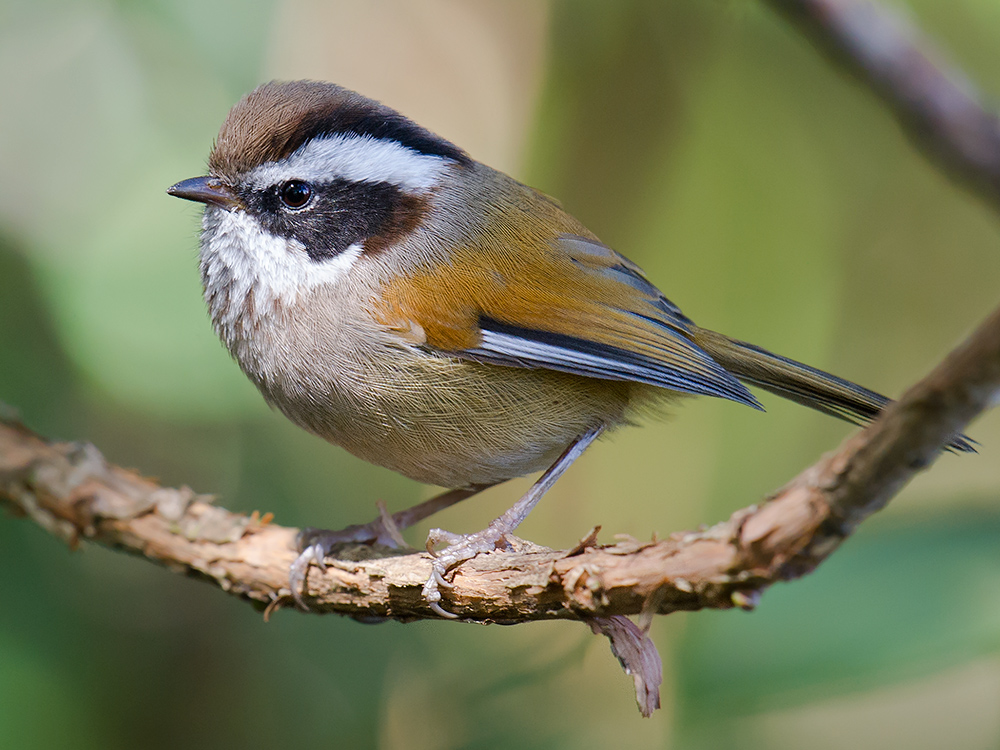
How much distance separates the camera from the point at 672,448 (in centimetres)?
456

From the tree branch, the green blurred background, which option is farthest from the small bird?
the green blurred background

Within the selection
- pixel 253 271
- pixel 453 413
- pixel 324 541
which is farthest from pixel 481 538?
pixel 253 271

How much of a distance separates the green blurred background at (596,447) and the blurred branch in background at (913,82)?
639mm

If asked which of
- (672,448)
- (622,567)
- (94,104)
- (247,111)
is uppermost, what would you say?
(94,104)

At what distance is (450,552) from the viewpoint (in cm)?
234

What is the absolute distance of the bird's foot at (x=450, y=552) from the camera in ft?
7.35

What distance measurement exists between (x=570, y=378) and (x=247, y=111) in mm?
1424

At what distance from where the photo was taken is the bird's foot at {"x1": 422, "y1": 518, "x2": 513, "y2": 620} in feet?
7.35

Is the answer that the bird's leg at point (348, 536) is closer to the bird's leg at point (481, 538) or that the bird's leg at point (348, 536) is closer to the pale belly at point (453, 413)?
the pale belly at point (453, 413)

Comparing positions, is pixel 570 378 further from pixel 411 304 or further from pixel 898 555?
pixel 898 555

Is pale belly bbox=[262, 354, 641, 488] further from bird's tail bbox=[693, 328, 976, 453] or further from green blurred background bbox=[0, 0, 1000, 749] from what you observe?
green blurred background bbox=[0, 0, 1000, 749]

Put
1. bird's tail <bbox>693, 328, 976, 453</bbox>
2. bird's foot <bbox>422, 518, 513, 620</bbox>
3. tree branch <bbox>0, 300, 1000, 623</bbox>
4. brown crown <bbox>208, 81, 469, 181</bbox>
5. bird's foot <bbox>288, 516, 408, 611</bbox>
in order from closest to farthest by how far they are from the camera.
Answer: tree branch <bbox>0, 300, 1000, 623</bbox> → bird's foot <bbox>422, 518, 513, 620</bbox> → bird's foot <bbox>288, 516, 408, 611</bbox> → bird's tail <bbox>693, 328, 976, 453</bbox> → brown crown <bbox>208, 81, 469, 181</bbox>

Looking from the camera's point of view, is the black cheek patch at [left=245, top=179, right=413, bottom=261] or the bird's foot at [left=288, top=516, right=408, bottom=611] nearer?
the bird's foot at [left=288, top=516, right=408, bottom=611]

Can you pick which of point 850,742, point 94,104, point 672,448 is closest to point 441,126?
point 94,104
